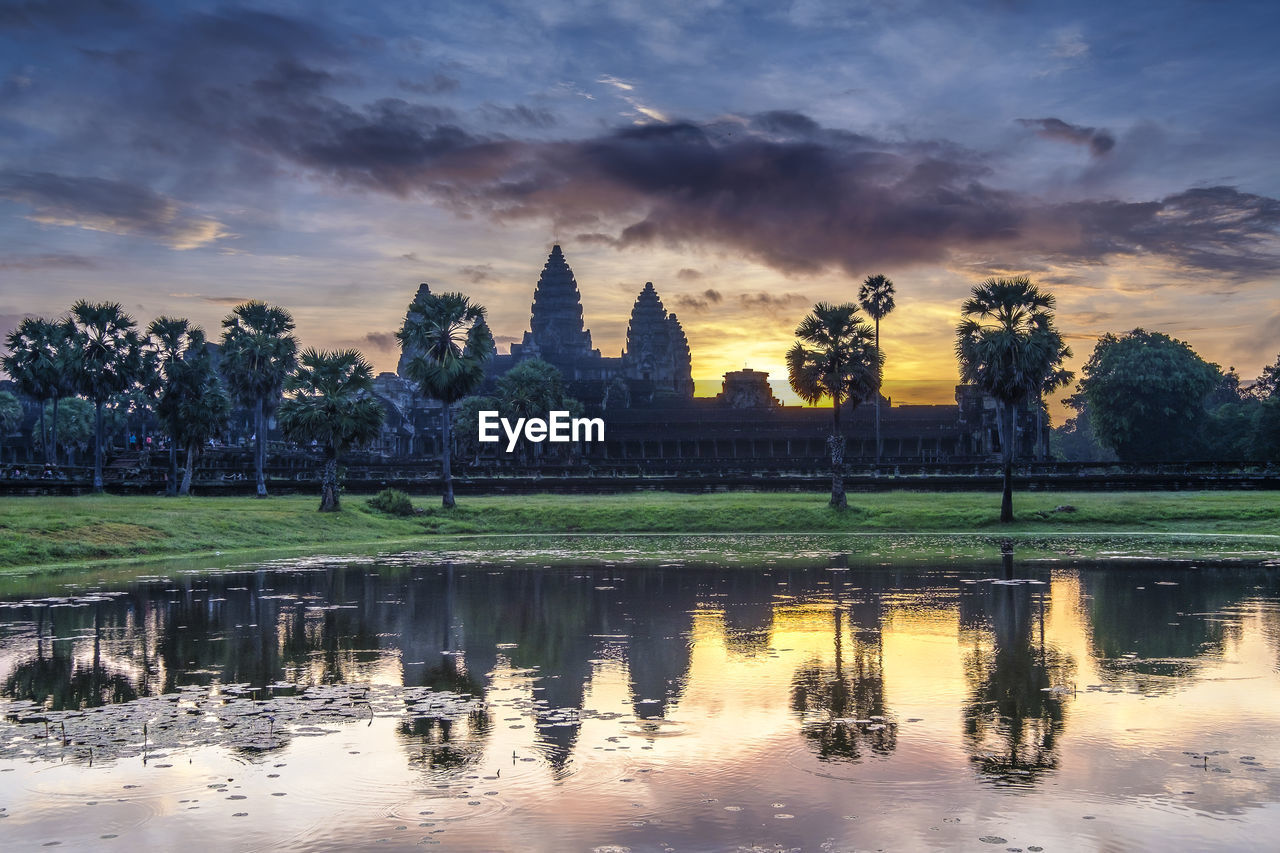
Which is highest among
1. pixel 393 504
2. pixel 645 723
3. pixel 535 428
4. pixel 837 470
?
pixel 535 428

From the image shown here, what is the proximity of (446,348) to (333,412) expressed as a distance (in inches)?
244

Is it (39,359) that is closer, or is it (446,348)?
(446,348)

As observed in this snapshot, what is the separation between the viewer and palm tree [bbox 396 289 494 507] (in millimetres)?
51375

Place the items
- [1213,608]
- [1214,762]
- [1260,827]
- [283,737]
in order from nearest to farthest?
[1260,827]
[1214,762]
[283,737]
[1213,608]

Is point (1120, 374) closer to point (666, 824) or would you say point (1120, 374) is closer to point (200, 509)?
A: point (200, 509)

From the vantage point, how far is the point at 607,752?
1002 centimetres

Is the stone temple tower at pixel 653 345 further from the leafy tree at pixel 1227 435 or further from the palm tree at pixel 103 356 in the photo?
the palm tree at pixel 103 356

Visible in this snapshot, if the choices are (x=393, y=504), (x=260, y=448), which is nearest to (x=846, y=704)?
(x=393, y=504)

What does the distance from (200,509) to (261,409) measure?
21493 millimetres

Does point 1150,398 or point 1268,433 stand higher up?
point 1150,398

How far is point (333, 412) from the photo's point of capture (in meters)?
48.7

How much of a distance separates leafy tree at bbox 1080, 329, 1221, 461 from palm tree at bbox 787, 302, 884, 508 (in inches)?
1885

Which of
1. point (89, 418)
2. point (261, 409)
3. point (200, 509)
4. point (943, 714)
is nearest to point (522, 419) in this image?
point (261, 409)

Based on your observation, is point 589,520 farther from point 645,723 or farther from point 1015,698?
point 645,723
